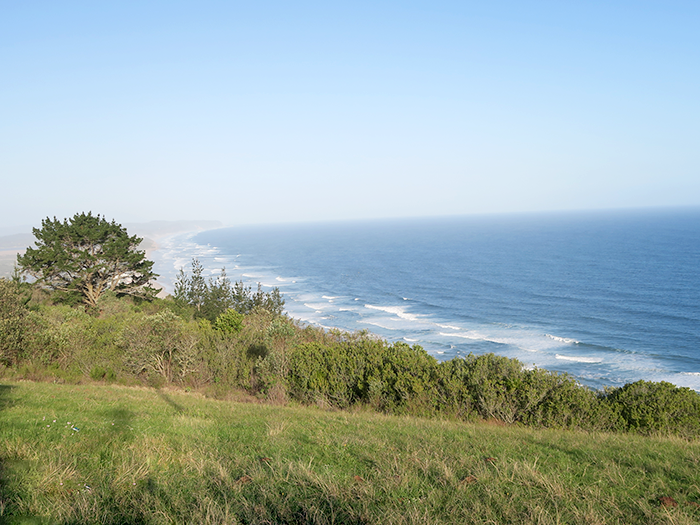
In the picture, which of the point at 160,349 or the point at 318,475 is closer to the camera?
the point at 318,475

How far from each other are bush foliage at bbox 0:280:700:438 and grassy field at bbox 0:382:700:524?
3729mm

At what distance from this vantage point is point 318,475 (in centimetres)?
509

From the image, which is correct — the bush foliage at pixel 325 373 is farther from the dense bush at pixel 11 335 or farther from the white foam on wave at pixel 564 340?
the white foam on wave at pixel 564 340

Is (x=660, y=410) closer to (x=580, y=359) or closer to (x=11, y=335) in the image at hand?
(x=11, y=335)

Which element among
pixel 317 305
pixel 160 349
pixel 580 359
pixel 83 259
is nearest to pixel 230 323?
pixel 160 349

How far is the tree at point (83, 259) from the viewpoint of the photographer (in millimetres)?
31766

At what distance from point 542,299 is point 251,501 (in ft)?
213

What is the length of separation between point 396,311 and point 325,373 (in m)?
46.3

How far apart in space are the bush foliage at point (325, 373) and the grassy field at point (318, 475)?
373 cm

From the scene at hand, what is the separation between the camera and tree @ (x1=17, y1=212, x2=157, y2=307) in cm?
3177

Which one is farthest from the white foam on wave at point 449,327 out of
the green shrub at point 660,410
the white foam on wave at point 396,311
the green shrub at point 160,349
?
the green shrub at point 660,410

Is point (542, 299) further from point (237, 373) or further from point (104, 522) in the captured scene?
Result: point (104, 522)

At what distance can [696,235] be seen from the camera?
127 m

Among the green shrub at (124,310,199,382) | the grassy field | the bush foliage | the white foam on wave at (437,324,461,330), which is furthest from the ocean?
the green shrub at (124,310,199,382)
